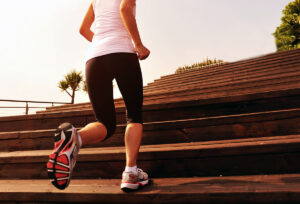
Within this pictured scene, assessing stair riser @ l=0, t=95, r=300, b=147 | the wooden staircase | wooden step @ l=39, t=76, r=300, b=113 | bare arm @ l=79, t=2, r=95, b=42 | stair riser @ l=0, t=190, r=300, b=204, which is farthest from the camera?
wooden step @ l=39, t=76, r=300, b=113

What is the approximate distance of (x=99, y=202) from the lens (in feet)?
4.36

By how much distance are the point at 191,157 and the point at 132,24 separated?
1.05 m

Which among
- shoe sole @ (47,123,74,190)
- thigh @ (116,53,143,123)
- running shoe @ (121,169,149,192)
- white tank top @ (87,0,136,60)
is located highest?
white tank top @ (87,0,136,60)

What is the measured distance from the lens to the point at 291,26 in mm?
15766

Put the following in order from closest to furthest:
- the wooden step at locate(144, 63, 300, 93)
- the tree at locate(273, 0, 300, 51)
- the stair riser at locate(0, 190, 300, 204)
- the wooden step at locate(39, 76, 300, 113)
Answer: the stair riser at locate(0, 190, 300, 204) < the wooden step at locate(39, 76, 300, 113) < the wooden step at locate(144, 63, 300, 93) < the tree at locate(273, 0, 300, 51)

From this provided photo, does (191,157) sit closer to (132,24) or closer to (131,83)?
(131,83)

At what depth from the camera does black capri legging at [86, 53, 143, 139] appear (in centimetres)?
137

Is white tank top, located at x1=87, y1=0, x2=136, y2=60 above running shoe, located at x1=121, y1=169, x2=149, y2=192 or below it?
above

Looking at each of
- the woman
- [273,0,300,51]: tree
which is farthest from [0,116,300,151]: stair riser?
[273,0,300,51]: tree

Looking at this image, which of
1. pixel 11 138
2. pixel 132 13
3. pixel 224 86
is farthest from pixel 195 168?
pixel 11 138

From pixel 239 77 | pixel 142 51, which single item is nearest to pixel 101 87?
pixel 142 51

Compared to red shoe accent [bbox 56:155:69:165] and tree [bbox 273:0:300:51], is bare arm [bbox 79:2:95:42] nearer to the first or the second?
red shoe accent [bbox 56:155:69:165]

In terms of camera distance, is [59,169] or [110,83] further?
[110,83]

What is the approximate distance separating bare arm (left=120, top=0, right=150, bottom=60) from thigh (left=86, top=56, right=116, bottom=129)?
24 centimetres
